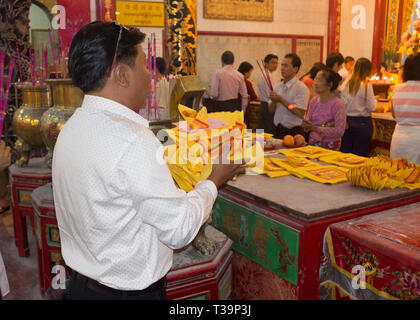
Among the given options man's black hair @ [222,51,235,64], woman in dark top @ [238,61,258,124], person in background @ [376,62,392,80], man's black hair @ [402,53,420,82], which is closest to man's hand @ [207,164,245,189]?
man's black hair @ [402,53,420,82]

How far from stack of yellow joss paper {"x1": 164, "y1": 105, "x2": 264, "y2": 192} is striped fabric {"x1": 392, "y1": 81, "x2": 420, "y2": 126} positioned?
1664mm

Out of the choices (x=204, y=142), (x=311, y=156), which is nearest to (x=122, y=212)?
(x=204, y=142)

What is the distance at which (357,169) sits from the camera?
1649 millimetres

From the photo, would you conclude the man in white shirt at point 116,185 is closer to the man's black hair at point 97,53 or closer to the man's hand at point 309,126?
the man's black hair at point 97,53

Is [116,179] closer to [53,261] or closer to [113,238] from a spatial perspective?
[113,238]

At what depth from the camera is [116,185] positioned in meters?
0.90

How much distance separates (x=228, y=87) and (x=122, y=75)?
4.63 metres

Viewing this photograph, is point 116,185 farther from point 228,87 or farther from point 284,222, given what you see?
point 228,87

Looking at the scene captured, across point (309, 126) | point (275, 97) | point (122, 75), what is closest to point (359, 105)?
point (275, 97)

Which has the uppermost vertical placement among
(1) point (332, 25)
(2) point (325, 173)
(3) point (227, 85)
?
(1) point (332, 25)

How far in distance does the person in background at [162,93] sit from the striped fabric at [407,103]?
1.51m

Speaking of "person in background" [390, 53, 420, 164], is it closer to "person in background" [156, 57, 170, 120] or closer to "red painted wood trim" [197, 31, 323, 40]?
"person in background" [156, 57, 170, 120]

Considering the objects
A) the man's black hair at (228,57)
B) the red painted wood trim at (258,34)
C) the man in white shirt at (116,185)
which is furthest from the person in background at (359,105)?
the red painted wood trim at (258,34)

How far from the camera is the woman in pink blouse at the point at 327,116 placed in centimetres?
292
